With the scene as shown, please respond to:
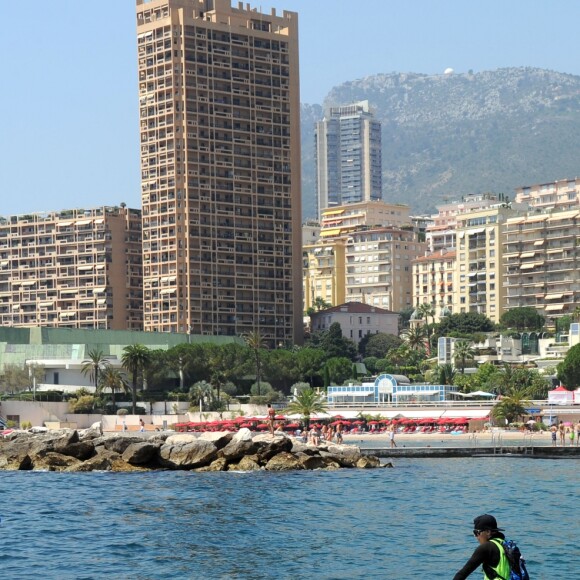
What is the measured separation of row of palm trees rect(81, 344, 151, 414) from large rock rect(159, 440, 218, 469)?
193 ft

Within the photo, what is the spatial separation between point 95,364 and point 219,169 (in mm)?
50593

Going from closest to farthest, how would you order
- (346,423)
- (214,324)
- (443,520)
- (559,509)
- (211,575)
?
1. (211,575)
2. (443,520)
3. (559,509)
4. (346,423)
5. (214,324)

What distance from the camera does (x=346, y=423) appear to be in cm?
12581

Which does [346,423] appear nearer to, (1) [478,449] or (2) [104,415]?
(2) [104,415]

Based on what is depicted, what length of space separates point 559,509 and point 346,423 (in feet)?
230

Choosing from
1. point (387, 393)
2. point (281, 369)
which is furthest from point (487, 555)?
point (281, 369)

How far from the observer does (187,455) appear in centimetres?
7875

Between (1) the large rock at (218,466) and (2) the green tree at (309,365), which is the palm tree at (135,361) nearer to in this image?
(2) the green tree at (309,365)

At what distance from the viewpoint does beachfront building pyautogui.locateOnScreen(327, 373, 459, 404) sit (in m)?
136

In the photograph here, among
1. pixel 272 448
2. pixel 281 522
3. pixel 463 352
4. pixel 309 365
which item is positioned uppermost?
pixel 463 352

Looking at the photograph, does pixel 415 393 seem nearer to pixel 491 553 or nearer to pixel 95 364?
pixel 95 364

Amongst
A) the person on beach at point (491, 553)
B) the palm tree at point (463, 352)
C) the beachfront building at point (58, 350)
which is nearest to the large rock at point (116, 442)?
the person on beach at point (491, 553)

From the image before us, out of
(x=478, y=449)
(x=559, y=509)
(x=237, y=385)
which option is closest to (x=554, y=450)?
(x=478, y=449)

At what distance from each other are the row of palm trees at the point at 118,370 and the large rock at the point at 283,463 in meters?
61.2
